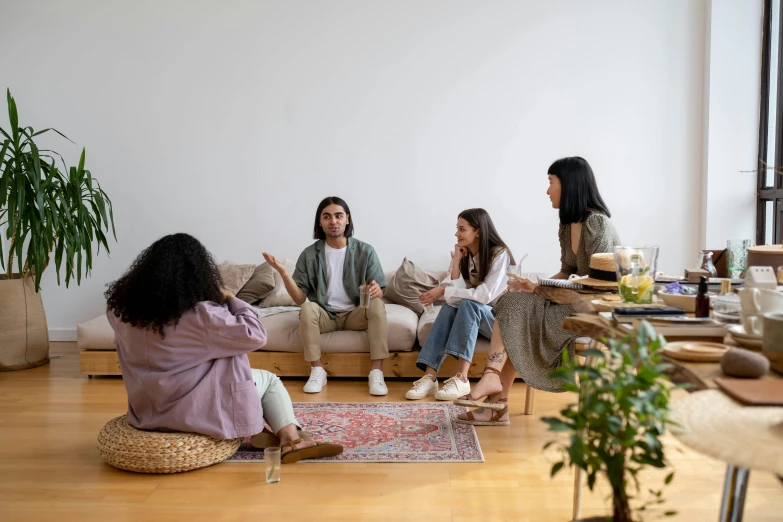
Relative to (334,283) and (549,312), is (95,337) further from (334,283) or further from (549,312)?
(549,312)

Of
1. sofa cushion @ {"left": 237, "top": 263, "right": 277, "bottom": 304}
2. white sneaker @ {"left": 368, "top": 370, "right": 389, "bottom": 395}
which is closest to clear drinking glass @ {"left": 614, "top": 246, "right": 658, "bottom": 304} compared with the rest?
white sneaker @ {"left": 368, "top": 370, "right": 389, "bottom": 395}

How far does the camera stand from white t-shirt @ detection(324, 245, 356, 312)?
4246 millimetres

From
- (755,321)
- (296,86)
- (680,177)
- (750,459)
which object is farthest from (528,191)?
(750,459)

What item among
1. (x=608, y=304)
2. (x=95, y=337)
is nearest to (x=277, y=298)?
(x=95, y=337)

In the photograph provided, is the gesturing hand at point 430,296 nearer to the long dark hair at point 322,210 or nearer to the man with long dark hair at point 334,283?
the man with long dark hair at point 334,283

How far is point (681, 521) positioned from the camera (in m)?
2.21

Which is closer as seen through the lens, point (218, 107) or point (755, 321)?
point (755, 321)

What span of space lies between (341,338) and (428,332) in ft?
1.60

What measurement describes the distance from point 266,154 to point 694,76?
296 cm

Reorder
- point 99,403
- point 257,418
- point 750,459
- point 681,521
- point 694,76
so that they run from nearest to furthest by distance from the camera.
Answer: point 750,459
point 681,521
point 257,418
point 99,403
point 694,76

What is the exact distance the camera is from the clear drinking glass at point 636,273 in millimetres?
1964

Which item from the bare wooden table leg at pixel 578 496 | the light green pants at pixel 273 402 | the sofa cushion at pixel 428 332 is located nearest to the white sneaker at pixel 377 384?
the sofa cushion at pixel 428 332

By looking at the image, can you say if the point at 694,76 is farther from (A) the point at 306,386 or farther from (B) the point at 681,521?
(B) the point at 681,521

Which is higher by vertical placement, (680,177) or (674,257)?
(680,177)
